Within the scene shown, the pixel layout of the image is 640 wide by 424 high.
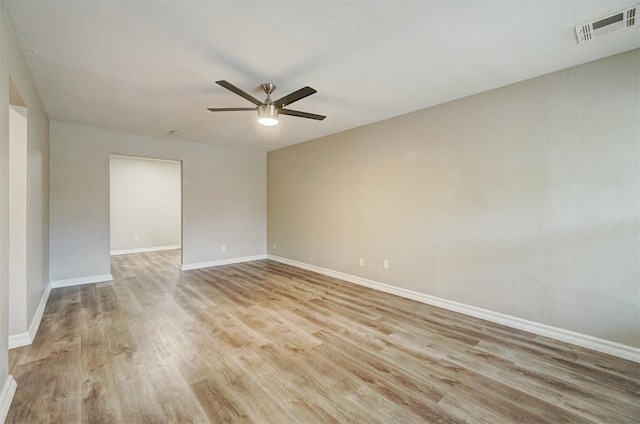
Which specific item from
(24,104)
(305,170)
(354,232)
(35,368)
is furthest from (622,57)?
(35,368)

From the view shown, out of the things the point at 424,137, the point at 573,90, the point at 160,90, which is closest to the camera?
the point at 573,90

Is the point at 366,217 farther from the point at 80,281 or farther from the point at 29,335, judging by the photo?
the point at 80,281

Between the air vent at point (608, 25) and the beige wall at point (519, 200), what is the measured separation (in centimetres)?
51

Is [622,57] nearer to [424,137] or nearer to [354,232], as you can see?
[424,137]

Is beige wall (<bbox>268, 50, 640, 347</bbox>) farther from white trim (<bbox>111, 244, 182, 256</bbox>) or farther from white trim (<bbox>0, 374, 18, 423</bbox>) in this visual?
white trim (<bbox>111, 244, 182, 256</bbox>)

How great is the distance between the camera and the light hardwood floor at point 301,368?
176cm

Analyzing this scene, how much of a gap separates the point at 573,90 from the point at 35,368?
5204 millimetres

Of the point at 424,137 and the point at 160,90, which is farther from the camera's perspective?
the point at 424,137

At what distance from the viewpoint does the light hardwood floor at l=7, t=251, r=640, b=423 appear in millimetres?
1761

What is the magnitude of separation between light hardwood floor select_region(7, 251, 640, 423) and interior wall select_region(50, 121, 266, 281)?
4.04 ft

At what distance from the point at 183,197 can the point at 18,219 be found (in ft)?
9.92

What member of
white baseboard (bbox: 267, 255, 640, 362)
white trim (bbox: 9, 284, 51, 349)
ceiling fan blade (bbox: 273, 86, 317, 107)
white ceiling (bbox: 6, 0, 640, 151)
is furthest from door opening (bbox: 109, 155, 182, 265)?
white baseboard (bbox: 267, 255, 640, 362)

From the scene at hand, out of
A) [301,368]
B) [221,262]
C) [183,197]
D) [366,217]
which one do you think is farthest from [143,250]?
[301,368]

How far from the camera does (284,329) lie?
293 centimetres
